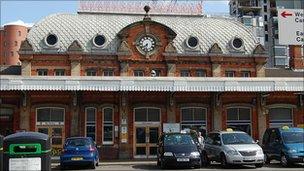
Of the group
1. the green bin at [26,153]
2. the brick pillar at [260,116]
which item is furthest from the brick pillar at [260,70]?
the green bin at [26,153]

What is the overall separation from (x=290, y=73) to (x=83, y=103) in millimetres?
15796

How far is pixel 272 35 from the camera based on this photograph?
96.8m

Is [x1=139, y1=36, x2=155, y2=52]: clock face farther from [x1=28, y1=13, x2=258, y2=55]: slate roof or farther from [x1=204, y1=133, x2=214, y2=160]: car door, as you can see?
[x1=204, y1=133, x2=214, y2=160]: car door

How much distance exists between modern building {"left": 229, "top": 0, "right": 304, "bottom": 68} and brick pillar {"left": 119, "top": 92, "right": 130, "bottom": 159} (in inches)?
2591

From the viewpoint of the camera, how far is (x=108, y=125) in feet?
102

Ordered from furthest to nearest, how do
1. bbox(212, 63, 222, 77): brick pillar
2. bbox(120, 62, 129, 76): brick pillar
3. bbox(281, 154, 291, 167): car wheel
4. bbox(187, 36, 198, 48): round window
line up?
bbox(187, 36, 198, 48): round window < bbox(212, 63, 222, 77): brick pillar < bbox(120, 62, 129, 76): brick pillar < bbox(281, 154, 291, 167): car wheel

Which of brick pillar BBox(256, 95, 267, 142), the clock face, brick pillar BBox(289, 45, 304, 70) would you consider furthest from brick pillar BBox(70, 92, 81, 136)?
brick pillar BBox(289, 45, 304, 70)

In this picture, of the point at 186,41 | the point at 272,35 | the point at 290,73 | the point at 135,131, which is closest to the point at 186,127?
the point at 135,131

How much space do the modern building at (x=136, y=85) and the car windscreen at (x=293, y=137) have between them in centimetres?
730

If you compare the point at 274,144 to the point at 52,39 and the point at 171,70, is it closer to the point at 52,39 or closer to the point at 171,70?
the point at 171,70

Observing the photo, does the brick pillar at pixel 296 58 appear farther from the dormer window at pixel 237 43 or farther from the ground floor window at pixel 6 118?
the ground floor window at pixel 6 118

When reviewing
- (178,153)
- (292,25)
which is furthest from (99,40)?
(178,153)

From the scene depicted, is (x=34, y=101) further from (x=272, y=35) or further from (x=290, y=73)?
(x=272, y=35)

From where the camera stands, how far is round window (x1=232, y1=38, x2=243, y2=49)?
35122 millimetres
